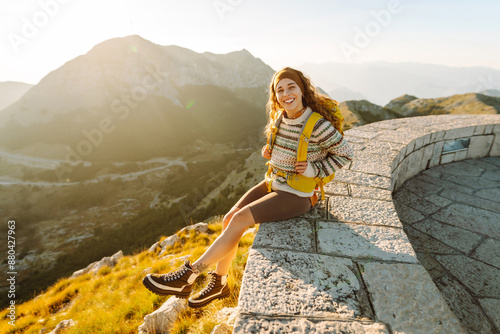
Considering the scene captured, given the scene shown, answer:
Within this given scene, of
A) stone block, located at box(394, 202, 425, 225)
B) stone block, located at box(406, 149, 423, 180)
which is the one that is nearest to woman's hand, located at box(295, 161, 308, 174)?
stone block, located at box(394, 202, 425, 225)

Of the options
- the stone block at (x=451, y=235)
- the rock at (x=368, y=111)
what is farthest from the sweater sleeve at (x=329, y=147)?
the rock at (x=368, y=111)

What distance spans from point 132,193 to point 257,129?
55100 millimetres

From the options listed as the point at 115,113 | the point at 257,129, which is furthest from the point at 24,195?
the point at 257,129

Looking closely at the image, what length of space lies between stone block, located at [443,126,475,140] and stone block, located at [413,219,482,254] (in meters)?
2.33

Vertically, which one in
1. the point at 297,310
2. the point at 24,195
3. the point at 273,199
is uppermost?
the point at 273,199

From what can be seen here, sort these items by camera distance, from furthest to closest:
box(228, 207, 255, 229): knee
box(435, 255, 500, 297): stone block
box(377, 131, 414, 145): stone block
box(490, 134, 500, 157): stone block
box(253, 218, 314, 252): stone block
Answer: box(490, 134, 500, 157): stone block
box(377, 131, 414, 145): stone block
box(228, 207, 255, 229): knee
box(435, 255, 500, 297): stone block
box(253, 218, 314, 252): stone block

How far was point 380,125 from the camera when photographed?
199 inches

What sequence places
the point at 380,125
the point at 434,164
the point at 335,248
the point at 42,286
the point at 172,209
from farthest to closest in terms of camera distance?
the point at 172,209 < the point at 42,286 < the point at 380,125 < the point at 434,164 < the point at 335,248

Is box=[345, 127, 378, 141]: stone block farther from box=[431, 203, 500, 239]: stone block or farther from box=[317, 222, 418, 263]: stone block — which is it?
box=[317, 222, 418, 263]: stone block

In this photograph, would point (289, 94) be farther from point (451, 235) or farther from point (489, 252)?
point (489, 252)

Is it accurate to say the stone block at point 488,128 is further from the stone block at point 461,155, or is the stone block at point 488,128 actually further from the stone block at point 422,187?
the stone block at point 422,187

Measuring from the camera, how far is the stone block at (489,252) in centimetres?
234

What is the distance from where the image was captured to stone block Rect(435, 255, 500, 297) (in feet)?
6.62

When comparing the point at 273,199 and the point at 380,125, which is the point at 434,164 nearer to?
the point at 380,125
